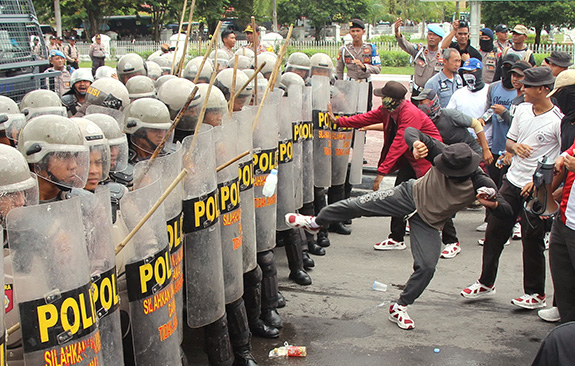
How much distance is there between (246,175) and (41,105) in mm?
1801

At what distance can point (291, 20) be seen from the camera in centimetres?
4797

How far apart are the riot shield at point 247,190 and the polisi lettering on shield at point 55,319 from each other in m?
2.15

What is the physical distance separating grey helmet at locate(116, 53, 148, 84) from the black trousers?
360cm

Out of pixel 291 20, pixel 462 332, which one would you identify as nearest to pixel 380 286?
pixel 462 332

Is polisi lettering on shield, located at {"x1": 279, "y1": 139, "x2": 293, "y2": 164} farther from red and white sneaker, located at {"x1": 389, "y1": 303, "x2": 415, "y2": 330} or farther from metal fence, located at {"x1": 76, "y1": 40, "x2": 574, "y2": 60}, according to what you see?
metal fence, located at {"x1": 76, "y1": 40, "x2": 574, "y2": 60}

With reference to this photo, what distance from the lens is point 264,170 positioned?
208 inches

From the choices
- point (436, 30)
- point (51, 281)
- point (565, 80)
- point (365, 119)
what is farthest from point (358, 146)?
point (51, 281)

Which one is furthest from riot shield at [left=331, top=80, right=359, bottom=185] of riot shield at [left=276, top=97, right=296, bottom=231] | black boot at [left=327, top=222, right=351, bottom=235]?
riot shield at [left=276, top=97, right=296, bottom=231]

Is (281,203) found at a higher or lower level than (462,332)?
higher

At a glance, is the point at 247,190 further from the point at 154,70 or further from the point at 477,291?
the point at 154,70

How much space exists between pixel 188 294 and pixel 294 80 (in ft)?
11.5

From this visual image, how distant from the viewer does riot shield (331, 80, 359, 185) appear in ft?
24.4

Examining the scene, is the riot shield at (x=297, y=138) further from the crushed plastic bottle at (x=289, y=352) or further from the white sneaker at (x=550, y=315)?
the white sneaker at (x=550, y=315)

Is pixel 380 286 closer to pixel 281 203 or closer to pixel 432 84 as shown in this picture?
pixel 281 203
